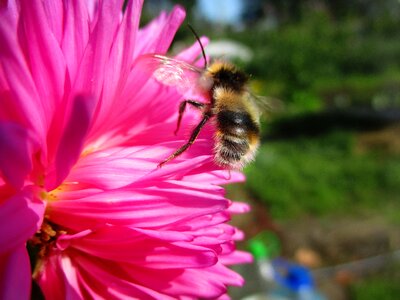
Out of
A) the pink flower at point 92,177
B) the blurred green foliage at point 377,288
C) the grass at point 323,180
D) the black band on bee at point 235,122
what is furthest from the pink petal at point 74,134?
the grass at point 323,180

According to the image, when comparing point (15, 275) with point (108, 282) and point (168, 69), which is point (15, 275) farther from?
point (168, 69)

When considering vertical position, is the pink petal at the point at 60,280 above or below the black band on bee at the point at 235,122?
below

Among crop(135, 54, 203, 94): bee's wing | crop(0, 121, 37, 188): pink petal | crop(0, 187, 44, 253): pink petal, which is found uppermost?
crop(135, 54, 203, 94): bee's wing

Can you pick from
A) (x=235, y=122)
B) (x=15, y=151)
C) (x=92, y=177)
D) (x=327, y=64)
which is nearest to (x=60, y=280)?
(x=92, y=177)

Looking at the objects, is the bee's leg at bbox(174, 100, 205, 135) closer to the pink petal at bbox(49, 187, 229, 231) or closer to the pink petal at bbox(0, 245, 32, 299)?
the pink petal at bbox(49, 187, 229, 231)

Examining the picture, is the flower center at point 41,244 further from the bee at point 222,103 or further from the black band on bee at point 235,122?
the black band on bee at point 235,122

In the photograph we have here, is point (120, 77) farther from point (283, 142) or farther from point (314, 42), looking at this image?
point (314, 42)

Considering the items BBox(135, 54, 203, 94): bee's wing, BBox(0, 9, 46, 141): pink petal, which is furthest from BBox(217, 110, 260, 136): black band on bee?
BBox(0, 9, 46, 141): pink petal

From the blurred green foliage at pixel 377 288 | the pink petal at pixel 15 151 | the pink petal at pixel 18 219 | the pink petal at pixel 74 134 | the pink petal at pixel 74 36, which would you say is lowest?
the pink petal at pixel 18 219
